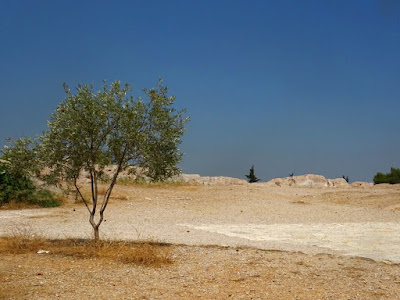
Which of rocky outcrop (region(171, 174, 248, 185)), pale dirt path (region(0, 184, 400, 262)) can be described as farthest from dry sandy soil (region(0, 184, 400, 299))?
rocky outcrop (region(171, 174, 248, 185))

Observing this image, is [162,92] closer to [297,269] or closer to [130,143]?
[130,143]

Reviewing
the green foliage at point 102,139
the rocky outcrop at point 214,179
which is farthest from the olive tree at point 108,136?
the rocky outcrop at point 214,179

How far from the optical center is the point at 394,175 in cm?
4625

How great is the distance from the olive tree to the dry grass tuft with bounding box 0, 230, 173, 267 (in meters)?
1.47

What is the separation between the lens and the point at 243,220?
18.8m

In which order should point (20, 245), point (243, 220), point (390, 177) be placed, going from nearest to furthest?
point (20, 245) → point (243, 220) → point (390, 177)

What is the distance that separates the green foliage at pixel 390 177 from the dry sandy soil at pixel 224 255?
23580mm

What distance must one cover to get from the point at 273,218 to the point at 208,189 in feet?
35.3

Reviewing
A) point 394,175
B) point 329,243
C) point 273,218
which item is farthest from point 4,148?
point 394,175

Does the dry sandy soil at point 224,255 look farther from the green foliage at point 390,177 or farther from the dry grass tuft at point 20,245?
the green foliage at point 390,177

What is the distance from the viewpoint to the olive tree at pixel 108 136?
35.2 ft

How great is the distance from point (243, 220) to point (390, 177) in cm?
3213

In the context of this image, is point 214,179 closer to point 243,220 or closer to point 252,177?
point 252,177

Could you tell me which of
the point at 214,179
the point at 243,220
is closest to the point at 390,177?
the point at 214,179
